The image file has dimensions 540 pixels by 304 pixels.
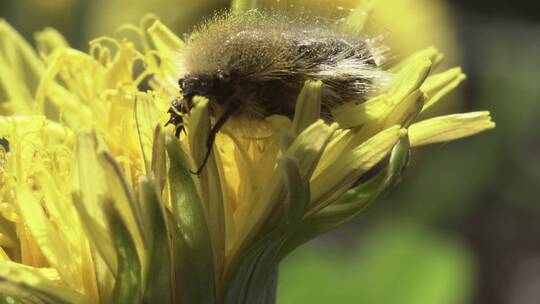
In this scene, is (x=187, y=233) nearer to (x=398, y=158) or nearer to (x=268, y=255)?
(x=268, y=255)

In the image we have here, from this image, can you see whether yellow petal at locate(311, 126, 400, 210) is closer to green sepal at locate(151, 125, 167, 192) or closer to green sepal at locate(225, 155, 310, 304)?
green sepal at locate(225, 155, 310, 304)

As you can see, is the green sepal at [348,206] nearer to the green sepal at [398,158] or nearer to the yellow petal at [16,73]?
the green sepal at [398,158]

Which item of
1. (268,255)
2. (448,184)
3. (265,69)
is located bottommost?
(448,184)

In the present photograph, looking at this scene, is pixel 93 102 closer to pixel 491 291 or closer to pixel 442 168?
pixel 442 168

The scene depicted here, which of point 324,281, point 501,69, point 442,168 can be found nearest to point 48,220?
point 324,281

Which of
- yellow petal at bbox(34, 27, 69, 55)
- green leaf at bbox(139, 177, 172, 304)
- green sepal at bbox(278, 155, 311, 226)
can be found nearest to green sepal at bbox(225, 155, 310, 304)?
green sepal at bbox(278, 155, 311, 226)

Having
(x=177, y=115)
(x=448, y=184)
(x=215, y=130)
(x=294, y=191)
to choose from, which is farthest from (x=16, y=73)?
(x=448, y=184)

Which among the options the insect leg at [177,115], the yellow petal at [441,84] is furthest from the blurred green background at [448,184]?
the insect leg at [177,115]
